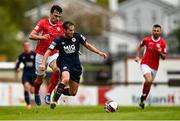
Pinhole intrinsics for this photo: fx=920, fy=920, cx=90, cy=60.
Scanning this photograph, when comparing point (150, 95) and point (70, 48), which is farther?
point (150, 95)

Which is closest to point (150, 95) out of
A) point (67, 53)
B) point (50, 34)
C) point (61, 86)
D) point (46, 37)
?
point (50, 34)

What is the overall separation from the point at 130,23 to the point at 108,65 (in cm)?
4060

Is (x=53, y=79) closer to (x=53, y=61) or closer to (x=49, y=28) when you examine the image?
(x=53, y=61)

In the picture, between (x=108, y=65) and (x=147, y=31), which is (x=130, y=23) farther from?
(x=108, y=65)

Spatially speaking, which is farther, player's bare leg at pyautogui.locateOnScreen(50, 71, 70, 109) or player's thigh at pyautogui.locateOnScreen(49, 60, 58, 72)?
player's thigh at pyautogui.locateOnScreen(49, 60, 58, 72)

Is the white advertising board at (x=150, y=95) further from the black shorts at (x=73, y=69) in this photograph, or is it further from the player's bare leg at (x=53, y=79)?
the black shorts at (x=73, y=69)

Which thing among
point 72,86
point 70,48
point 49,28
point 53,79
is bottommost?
point 72,86

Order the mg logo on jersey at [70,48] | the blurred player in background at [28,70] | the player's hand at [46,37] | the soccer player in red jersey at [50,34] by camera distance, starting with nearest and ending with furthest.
→ the mg logo on jersey at [70,48] < the player's hand at [46,37] < the soccer player in red jersey at [50,34] < the blurred player in background at [28,70]

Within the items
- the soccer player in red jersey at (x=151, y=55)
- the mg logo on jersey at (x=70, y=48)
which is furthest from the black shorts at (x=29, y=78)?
the mg logo on jersey at (x=70, y=48)

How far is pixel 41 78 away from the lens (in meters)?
27.5

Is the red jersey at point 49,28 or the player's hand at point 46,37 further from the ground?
the red jersey at point 49,28

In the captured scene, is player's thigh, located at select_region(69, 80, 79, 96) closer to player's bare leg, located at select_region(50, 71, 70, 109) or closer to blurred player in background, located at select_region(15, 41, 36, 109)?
player's bare leg, located at select_region(50, 71, 70, 109)

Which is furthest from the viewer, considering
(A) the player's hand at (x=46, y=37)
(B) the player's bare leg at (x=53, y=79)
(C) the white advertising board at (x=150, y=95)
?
(C) the white advertising board at (x=150, y=95)

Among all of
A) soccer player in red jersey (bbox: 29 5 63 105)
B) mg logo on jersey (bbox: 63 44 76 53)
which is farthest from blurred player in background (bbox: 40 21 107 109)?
soccer player in red jersey (bbox: 29 5 63 105)
